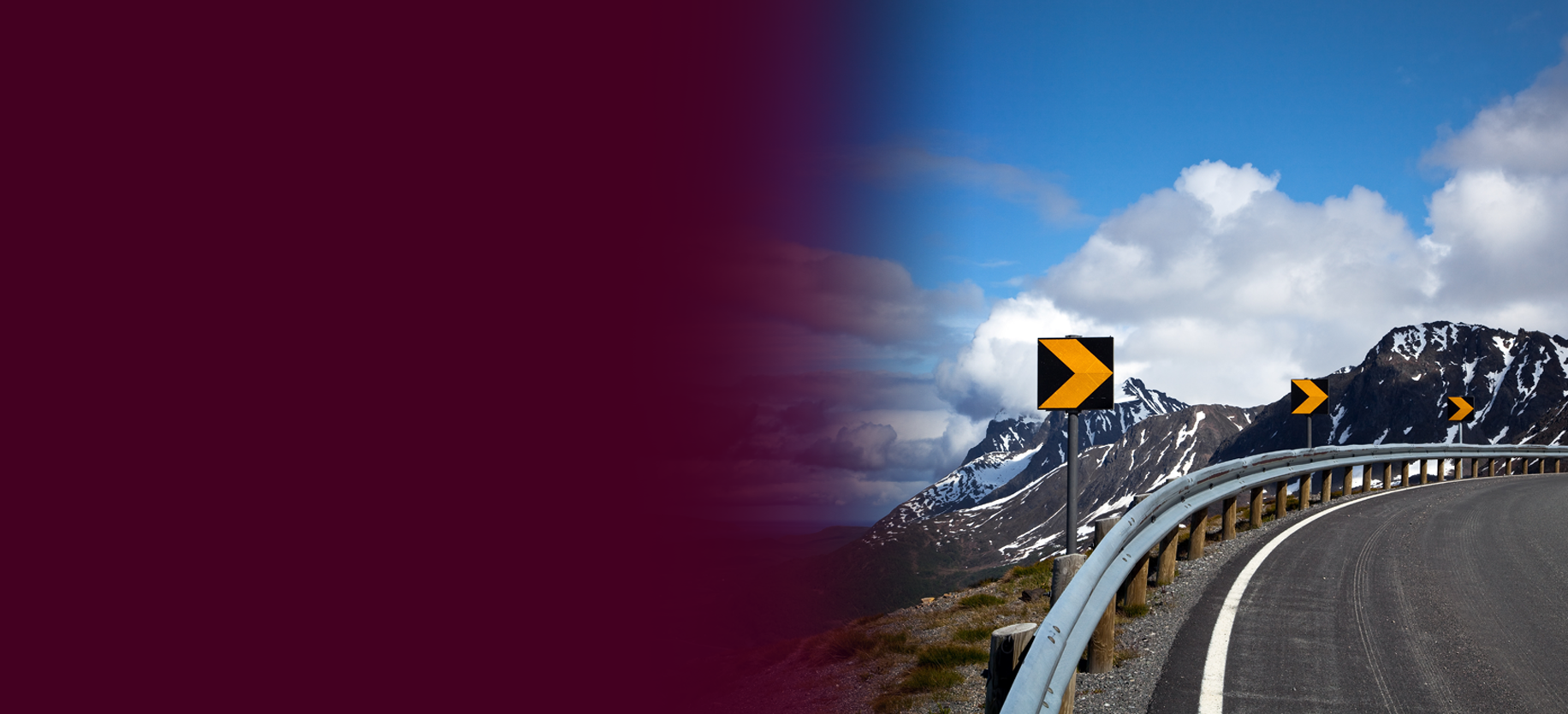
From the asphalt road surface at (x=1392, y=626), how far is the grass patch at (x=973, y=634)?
73.0 inches

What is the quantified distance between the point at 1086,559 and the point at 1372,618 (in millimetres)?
3325

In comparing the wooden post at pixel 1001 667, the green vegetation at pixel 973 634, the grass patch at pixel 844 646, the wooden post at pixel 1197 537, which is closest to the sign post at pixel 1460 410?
the wooden post at pixel 1197 537

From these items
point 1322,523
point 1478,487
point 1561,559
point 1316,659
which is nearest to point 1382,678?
point 1316,659

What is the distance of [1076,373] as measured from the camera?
7.91 metres

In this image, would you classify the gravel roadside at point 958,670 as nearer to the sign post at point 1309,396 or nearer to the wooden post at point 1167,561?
the wooden post at point 1167,561

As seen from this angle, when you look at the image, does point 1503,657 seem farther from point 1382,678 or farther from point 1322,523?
point 1322,523

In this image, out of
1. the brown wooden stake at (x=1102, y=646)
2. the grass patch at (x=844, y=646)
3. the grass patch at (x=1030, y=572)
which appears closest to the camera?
the brown wooden stake at (x=1102, y=646)

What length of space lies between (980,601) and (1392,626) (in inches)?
171

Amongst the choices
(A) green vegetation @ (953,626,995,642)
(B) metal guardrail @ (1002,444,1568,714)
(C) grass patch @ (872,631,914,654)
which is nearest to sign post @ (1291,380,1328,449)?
(B) metal guardrail @ (1002,444,1568,714)

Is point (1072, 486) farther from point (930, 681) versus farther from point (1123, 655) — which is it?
point (930, 681)

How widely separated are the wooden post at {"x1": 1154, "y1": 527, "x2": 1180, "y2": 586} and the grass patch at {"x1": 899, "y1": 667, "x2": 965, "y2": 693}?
A: 3.09 meters

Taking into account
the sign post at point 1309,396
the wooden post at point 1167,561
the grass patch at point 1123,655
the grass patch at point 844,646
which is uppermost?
the sign post at point 1309,396

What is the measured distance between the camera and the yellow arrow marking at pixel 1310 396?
16.7m

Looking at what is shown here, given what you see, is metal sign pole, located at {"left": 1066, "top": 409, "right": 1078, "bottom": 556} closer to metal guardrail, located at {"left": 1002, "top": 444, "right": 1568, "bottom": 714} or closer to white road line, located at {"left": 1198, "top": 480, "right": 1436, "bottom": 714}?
metal guardrail, located at {"left": 1002, "top": 444, "right": 1568, "bottom": 714}
